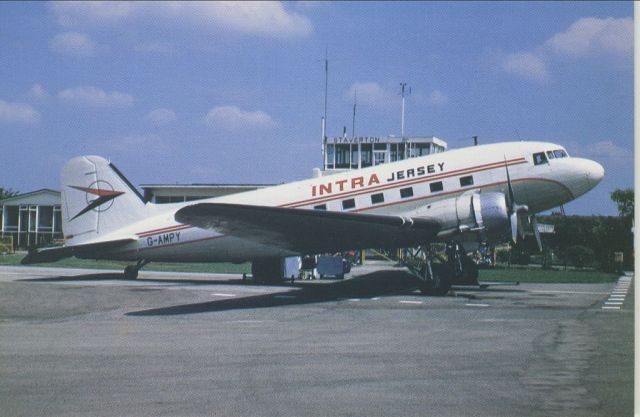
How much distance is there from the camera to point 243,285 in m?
23.5

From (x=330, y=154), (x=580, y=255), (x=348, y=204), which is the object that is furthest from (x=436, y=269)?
(x=330, y=154)

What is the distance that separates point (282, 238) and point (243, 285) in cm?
446

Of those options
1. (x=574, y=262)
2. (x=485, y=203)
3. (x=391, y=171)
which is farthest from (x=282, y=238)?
(x=574, y=262)

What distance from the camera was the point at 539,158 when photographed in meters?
19.7

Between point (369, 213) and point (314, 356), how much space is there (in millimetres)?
11680

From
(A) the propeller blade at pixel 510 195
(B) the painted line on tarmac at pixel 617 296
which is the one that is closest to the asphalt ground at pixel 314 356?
(B) the painted line on tarmac at pixel 617 296

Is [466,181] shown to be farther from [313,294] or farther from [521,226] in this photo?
[313,294]

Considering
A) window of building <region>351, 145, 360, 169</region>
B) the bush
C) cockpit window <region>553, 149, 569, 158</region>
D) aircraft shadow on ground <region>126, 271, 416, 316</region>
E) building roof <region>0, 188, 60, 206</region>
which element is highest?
window of building <region>351, 145, 360, 169</region>

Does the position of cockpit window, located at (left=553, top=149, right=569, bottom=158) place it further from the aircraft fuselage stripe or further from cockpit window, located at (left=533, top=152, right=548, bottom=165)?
the aircraft fuselage stripe

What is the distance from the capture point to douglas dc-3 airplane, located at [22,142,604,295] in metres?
18.4

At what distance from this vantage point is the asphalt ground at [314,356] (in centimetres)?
668

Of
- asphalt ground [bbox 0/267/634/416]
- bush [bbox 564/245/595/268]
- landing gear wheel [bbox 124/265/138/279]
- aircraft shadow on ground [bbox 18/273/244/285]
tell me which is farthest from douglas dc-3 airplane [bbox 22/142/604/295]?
bush [bbox 564/245/595/268]

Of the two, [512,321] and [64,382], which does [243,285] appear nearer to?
[512,321]

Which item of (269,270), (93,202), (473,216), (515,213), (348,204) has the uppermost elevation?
(93,202)
